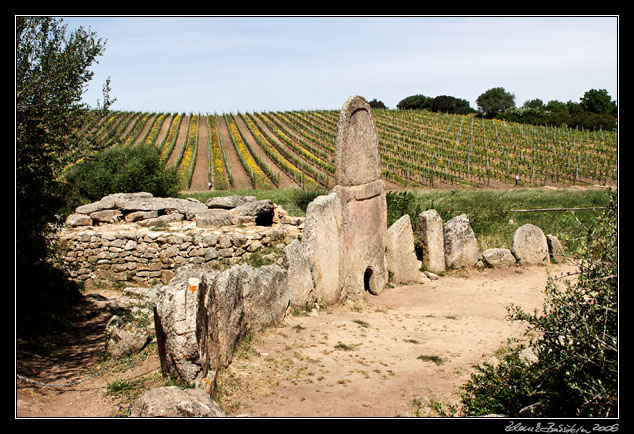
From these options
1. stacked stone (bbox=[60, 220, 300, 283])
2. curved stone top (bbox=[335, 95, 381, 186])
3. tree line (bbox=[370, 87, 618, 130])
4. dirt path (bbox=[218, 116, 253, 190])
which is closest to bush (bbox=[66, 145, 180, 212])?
stacked stone (bbox=[60, 220, 300, 283])

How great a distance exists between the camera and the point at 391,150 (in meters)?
50.5

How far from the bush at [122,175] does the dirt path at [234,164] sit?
1472 cm

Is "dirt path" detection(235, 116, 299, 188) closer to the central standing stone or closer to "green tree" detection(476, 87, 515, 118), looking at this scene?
the central standing stone

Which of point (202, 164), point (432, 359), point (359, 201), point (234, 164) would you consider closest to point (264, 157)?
point (234, 164)

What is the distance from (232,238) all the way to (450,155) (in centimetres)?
3822

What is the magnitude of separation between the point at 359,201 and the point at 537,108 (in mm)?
71983

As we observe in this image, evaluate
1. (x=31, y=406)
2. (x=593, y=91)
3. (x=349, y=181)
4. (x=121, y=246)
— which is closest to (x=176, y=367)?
(x=31, y=406)

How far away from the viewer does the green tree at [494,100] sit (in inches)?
3819

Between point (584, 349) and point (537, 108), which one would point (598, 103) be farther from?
point (584, 349)

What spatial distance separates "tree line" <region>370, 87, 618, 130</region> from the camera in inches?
2463

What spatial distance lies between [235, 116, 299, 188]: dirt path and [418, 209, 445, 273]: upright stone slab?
84.6 feet

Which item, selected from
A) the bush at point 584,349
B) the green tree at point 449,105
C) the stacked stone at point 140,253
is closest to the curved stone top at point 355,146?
the stacked stone at point 140,253

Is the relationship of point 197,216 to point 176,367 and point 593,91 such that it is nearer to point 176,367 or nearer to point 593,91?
point 176,367

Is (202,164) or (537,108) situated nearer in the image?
(202,164)
